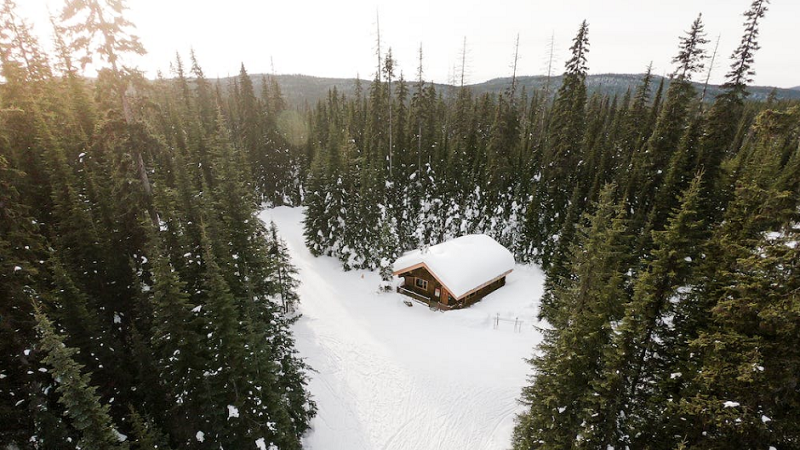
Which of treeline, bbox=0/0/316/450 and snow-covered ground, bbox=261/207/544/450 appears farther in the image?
snow-covered ground, bbox=261/207/544/450

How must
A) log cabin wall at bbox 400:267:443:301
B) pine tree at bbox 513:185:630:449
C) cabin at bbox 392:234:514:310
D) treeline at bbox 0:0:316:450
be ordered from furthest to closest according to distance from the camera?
log cabin wall at bbox 400:267:443:301, cabin at bbox 392:234:514:310, pine tree at bbox 513:185:630:449, treeline at bbox 0:0:316:450

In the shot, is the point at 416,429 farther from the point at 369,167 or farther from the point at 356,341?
the point at 369,167

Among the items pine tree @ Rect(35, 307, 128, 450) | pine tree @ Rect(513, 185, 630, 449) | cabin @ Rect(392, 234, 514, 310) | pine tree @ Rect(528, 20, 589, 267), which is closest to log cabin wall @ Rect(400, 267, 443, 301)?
cabin @ Rect(392, 234, 514, 310)

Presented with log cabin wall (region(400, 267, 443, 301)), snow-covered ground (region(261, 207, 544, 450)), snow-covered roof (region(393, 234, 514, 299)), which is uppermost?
snow-covered roof (region(393, 234, 514, 299))

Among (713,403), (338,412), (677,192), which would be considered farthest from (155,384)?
(677,192)

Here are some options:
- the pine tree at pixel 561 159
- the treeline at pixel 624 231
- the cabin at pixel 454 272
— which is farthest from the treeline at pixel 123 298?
the pine tree at pixel 561 159

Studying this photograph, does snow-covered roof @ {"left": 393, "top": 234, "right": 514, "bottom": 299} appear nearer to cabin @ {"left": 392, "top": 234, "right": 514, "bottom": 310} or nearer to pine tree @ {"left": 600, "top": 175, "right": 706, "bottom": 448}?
cabin @ {"left": 392, "top": 234, "right": 514, "bottom": 310}

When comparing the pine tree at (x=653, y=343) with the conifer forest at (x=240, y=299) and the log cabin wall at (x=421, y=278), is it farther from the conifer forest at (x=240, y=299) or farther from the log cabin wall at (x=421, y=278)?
the log cabin wall at (x=421, y=278)
